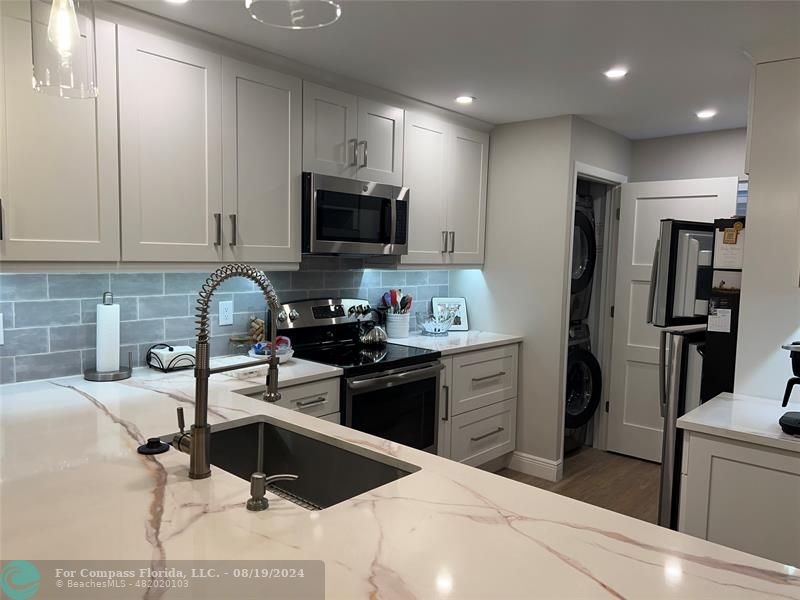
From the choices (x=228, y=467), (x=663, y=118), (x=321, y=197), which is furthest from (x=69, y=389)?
(x=663, y=118)

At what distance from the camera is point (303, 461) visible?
163 cm

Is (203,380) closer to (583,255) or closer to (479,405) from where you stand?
(479,405)

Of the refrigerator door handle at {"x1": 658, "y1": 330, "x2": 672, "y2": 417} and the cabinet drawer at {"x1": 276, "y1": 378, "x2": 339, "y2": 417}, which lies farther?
the refrigerator door handle at {"x1": 658, "y1": 330, "x2": 672, "y2": 417}

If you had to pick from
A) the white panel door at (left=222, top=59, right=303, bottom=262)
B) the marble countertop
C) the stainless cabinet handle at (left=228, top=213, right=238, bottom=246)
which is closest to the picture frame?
the white panel door at (left=222, top=59, right=303, bottom=262)

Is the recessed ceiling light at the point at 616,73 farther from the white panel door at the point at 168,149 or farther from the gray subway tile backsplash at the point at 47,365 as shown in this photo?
the gray subway tile backsplash at the point at 47,365

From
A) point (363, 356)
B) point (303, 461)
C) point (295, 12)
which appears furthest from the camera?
point (363, 356)

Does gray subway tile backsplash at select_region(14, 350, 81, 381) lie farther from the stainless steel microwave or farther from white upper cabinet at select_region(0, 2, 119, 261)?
the stainless steel microwave

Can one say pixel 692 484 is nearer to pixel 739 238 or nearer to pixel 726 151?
pixel 739 238

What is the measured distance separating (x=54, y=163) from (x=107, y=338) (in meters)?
0.70

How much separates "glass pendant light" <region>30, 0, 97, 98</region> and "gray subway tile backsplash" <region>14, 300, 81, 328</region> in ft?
4.15

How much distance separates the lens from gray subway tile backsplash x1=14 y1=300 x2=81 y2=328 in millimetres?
2199

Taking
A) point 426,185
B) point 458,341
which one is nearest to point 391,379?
point 458,341

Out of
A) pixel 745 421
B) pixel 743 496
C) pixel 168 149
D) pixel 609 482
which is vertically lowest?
pixel 609 482

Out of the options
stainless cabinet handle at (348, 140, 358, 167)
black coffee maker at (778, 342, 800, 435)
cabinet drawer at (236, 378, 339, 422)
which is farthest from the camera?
stainless cabinet handle at (348, 140, 358, 167)
